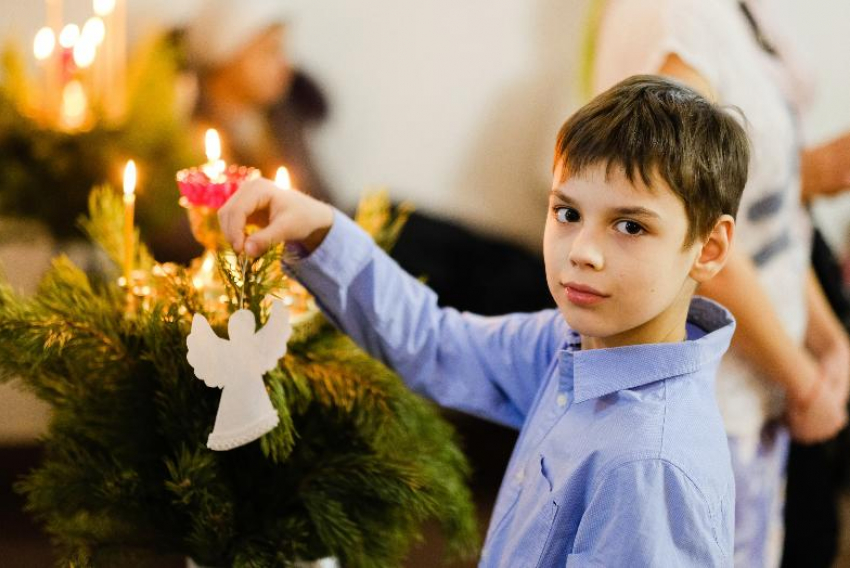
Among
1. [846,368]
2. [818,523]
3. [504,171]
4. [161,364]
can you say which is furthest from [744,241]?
[504,171]

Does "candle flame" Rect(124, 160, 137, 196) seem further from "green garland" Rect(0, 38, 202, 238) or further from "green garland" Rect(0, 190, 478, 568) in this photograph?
"green garland" Rect(0, 38, 202, 238)

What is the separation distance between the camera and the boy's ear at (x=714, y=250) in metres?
0.82

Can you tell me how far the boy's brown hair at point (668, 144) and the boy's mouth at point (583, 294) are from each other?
90mm

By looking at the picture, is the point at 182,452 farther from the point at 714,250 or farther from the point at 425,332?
the point at 714,250

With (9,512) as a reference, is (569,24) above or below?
above

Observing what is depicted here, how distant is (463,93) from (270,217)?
192 cm

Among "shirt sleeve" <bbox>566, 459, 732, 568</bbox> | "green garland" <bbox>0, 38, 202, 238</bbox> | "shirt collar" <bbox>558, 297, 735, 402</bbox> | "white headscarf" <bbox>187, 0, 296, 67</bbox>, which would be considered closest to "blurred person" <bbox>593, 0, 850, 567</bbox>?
"shirt collar" <bbox>558, 297, 735, 402</bbox>

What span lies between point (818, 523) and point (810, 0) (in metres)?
1.62

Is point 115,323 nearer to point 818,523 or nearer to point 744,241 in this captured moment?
point 744,241

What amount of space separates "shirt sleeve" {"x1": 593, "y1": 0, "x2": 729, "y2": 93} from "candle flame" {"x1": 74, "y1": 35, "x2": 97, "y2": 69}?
1229mm

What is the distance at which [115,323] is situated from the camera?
820 millimetres

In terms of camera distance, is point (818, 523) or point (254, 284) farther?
point (818, 523)

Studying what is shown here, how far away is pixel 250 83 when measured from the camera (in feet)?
8.14

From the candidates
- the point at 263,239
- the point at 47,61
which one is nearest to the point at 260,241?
the point at 263,239
